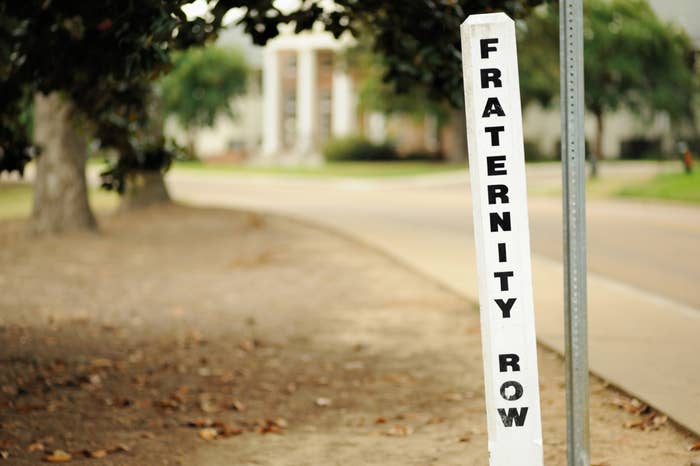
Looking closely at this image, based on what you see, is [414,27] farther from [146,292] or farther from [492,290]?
[146,292]

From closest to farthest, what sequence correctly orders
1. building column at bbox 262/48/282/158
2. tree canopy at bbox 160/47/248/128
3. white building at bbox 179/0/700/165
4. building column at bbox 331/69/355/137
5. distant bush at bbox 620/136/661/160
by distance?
1. distant bush at bbox 620/136/661/160
2. white building at bbox 179/0/700/165
3. building column at bbox 331/69/355/137
4. tree canopy at bbox 160/47/248/128
5. building column at bbox 262/48/282/158

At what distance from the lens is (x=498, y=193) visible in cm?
427

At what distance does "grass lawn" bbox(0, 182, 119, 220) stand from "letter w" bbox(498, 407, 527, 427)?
65.0 feet

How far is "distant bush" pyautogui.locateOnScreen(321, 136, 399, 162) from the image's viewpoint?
56.4 meters

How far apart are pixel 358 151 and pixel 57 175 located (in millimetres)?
39375

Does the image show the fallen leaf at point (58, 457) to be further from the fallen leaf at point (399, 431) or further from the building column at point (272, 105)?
the building column at point (272, 105)

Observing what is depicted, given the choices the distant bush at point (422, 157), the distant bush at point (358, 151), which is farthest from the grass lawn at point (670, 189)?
the distant bush at point (358, 151)

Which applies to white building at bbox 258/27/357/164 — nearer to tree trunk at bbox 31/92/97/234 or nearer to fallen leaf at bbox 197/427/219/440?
tree trunk at bbox 31/92/97/234

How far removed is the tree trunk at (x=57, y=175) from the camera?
17375 mm

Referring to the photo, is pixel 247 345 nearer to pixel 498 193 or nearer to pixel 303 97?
pixel 498 193

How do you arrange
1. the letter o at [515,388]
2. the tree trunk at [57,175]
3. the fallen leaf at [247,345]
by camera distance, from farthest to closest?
the tree trunk at [57,175] < the fallen leaf at [247,345] < the letter o at [515,388]

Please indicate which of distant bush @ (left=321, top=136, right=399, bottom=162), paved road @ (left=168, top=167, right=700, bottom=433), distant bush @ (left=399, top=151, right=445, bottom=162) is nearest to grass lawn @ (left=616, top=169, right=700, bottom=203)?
paved road @ (left=168, top=167, right=700, bottom=433)

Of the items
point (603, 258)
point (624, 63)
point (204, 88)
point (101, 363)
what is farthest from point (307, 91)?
point (101, 363)

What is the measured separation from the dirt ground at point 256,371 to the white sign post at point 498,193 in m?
1.80
